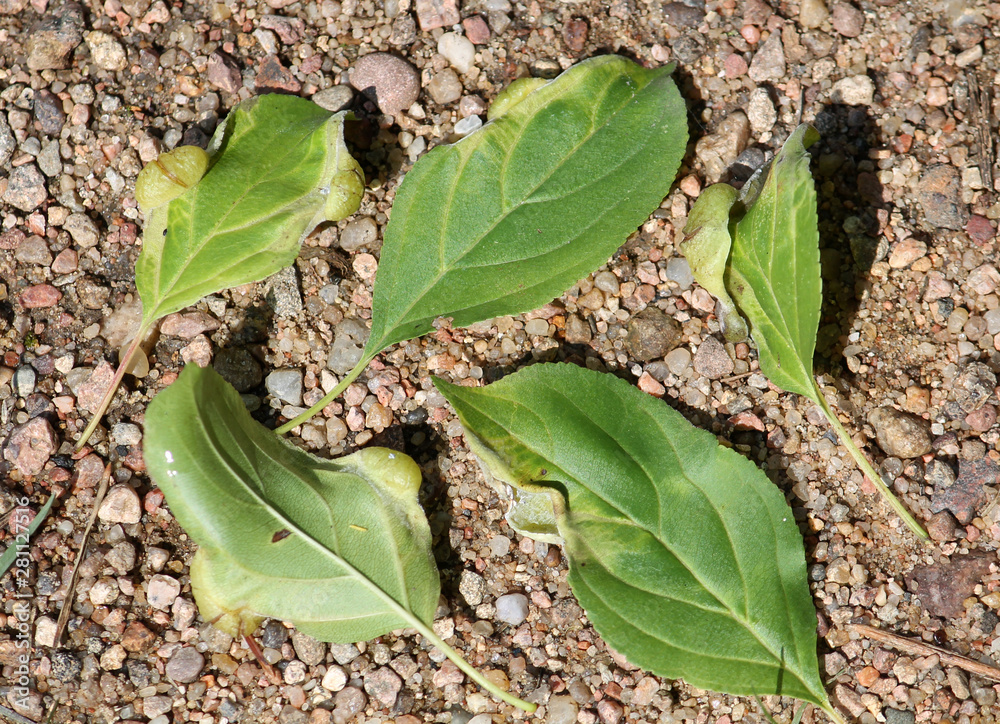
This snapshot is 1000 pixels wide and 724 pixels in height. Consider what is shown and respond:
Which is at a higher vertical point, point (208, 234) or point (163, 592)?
point (208, 234)

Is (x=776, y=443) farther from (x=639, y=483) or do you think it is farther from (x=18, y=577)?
(x=18, y=577)

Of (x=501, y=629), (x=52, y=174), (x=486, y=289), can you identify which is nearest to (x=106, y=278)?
(x=52, y=174)

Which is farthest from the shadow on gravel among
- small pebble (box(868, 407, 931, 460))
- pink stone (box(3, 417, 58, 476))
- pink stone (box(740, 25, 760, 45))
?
pink stone (box(3, 417, 58, 476))

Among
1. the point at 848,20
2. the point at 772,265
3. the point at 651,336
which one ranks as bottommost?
the point at 651,336

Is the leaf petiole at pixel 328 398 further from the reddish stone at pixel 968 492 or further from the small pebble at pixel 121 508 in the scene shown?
the reddish stone at pixel 968 492

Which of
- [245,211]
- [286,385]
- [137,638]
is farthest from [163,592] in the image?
[245,211]

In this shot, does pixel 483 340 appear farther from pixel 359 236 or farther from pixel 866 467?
pixel 866 467
